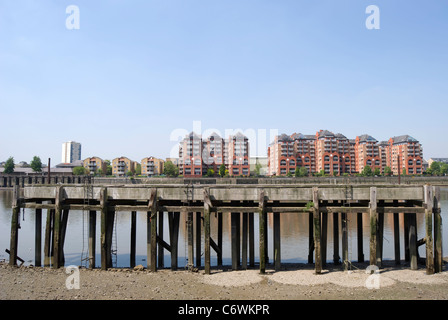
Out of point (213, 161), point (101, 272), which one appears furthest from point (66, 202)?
point (213, 161)

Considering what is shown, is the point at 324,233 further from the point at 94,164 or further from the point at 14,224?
the point at 94,164

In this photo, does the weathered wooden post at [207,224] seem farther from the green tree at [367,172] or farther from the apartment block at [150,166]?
the apartment block at [150,166]

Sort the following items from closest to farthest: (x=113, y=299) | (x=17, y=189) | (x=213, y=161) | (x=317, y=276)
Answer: (x=113, y=299) < (x=317, y=276) < (x=17, y=189) < (x=213, y=161)

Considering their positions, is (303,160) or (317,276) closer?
(317,276)

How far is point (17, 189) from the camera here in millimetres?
18203

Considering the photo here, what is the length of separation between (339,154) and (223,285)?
136 m

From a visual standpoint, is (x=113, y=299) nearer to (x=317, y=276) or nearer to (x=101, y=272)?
(x=101, y=272)

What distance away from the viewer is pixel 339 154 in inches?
5477

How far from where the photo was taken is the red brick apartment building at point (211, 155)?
427 ft

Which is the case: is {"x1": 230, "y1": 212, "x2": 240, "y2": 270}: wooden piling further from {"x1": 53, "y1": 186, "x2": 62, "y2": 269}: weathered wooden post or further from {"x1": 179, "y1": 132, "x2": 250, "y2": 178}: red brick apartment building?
{"x1": 179, "y1": 132, "x2": 250, "y2": 178}: red brick apartment building

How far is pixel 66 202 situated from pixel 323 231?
53.8 ft

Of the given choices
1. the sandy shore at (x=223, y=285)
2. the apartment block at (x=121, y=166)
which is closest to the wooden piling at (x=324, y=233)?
the sandy shore at (x=223, y=285)

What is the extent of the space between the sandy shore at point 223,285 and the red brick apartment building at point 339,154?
396 feet
